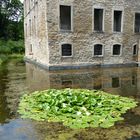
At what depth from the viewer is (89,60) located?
21266 mm

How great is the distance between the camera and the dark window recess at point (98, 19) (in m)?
→ 21.8

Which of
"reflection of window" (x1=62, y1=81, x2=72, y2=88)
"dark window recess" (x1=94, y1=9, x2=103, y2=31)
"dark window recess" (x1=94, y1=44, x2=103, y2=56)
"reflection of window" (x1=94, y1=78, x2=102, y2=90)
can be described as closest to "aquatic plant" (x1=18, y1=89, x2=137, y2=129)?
"reflection of window" (x1=94, y1=78, x2=102, y2=90)

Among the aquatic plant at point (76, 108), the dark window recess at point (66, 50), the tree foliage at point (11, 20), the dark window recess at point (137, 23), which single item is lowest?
the aquatic plant at point (76, 108)

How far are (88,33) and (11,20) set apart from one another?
3676 cm

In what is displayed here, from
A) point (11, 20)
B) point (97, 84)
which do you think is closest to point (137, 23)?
point (97, 84)

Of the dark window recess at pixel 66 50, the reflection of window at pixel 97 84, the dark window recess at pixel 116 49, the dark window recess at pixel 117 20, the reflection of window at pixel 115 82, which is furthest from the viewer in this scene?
the dark window recess at pixel 116 49

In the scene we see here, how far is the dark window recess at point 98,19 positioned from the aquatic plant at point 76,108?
12.9m

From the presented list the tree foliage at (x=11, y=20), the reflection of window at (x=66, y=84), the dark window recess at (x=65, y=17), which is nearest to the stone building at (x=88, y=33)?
the dark window recess at (x=65, y=17)

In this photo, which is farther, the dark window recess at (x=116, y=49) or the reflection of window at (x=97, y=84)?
the dark window recess at (x=116, y=49)

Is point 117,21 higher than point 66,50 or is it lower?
higher

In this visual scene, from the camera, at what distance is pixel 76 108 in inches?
328

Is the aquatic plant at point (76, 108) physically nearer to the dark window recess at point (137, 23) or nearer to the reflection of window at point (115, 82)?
the reflection of window at point (115, 82)

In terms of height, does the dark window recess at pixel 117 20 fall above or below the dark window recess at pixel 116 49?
above

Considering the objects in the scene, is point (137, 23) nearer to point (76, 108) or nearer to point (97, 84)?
point (97, 84)
